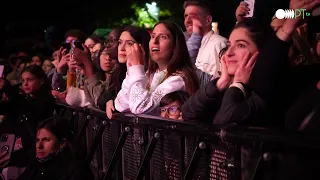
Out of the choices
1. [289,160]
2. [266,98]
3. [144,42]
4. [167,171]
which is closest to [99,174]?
[144,42]

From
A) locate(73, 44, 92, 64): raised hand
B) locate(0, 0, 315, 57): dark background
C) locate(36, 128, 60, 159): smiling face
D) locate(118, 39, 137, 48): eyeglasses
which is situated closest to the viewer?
locate(36, 128, 60, 159): smiling face

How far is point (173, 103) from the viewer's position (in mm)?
4832

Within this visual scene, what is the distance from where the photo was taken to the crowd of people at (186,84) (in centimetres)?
342

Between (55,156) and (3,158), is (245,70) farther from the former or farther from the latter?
(3,158)

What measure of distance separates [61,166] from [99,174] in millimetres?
632

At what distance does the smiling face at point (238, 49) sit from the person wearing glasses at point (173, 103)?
3.43 ft

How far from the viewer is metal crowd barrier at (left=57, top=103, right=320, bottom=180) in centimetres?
301

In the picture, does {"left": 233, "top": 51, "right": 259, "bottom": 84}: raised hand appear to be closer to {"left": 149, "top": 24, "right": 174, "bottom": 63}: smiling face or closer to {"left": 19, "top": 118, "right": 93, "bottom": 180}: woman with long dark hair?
{"left": 149, "top": 24, "right": 174, "bottom": 63}: smiling face

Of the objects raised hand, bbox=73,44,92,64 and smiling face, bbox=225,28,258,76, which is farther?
raised hand, bbox=73,44,92,64

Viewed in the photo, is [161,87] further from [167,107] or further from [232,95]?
[232,95]

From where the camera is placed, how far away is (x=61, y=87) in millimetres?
9352

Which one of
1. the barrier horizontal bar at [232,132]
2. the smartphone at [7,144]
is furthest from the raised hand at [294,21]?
the smartphone at [7,144]

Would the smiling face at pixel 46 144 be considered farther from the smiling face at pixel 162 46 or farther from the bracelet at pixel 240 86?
the bracelet at pixel 240 86
